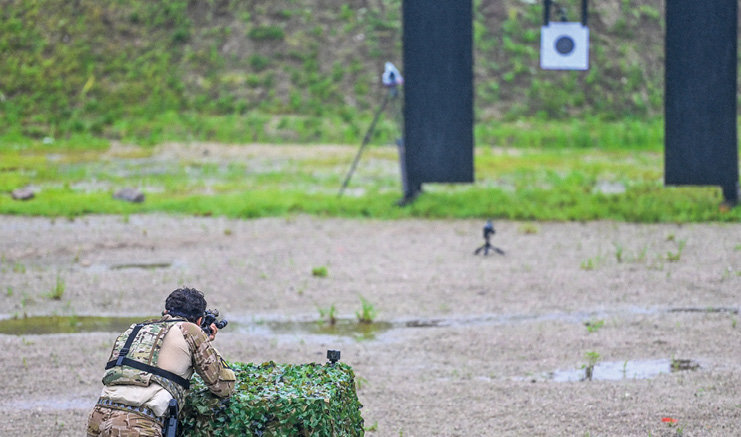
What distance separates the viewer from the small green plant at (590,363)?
8.14m

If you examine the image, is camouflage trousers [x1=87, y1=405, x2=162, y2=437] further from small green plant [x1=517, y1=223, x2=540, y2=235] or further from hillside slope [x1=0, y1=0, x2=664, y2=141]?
hillside slope [x1=0, y1=0, x2=664, y2=141]

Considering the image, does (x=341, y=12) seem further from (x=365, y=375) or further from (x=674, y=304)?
(x=365, y=375)

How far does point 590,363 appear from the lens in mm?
8461

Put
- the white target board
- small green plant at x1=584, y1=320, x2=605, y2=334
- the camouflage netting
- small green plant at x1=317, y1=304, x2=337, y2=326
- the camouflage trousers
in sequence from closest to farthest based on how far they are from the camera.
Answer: the camouflage trousers
the camouflage netting
small green plant at x1=584, y1=320, x2=605, y2=334
small green plant at x1=317, y1=304, x2=337, y2=326
the white target board

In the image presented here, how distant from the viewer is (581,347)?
8.95m

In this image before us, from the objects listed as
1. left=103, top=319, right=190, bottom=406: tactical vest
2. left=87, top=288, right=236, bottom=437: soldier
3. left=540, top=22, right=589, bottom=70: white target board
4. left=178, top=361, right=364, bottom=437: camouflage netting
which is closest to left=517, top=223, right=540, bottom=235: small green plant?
left=540, top=22, right=589, bottom=70: white target board

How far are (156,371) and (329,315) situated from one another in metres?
5.40

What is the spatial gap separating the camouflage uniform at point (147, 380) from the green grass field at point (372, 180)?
11086 millimetres

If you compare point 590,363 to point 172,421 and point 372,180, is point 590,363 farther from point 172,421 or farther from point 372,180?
point 372,180

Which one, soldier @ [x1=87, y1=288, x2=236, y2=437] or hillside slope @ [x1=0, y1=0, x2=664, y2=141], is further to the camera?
hillside slope @ [x1=0, y1=0, x2=664, y2=141]

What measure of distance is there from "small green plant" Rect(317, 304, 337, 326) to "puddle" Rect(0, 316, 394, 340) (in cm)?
5

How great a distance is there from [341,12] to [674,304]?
2111 centimetres

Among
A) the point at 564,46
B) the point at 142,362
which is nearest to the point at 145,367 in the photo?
the point at 142,362

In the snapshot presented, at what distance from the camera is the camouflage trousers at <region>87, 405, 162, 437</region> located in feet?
15.8
